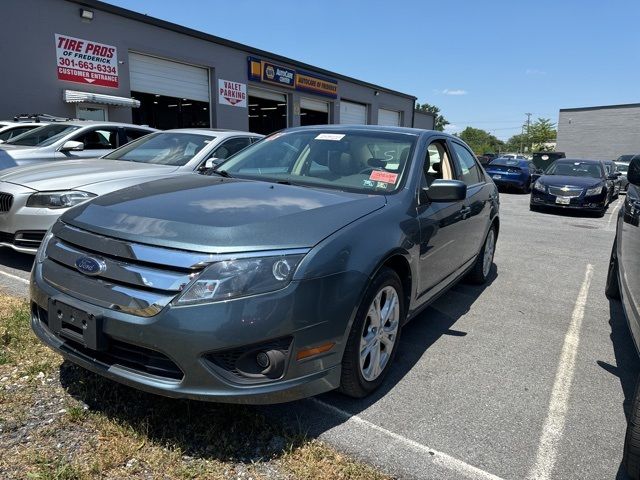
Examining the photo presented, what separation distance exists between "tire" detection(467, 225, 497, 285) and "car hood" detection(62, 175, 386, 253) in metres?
2.53

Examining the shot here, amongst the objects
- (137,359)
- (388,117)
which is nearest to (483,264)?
(137,359)

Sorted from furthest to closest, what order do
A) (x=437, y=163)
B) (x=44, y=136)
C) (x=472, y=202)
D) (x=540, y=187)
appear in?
(x=540, y=187) < (x=44, y=136) < (x=472, y=202) < (x=437, y=163)

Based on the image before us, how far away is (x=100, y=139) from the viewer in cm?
753

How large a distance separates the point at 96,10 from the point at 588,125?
142ft

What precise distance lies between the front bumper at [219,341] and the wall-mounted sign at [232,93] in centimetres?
1673

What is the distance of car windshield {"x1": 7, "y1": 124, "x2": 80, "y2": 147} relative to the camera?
7203 millimetres

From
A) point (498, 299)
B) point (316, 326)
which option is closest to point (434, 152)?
point (498, 299)

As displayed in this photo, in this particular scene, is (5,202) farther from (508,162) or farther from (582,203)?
(508,162)

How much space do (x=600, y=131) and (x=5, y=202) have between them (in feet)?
160

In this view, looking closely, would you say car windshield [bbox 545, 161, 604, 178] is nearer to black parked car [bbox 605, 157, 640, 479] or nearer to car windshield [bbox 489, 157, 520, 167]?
car windshield [bbox 489, 157, 520, 167]

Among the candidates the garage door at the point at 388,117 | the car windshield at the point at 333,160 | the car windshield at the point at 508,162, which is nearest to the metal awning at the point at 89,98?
the car windshield at the point at 333,160

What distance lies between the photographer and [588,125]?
4369 cm

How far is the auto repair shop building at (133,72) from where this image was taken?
484 inches

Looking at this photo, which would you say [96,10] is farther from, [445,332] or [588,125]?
[588,125]
